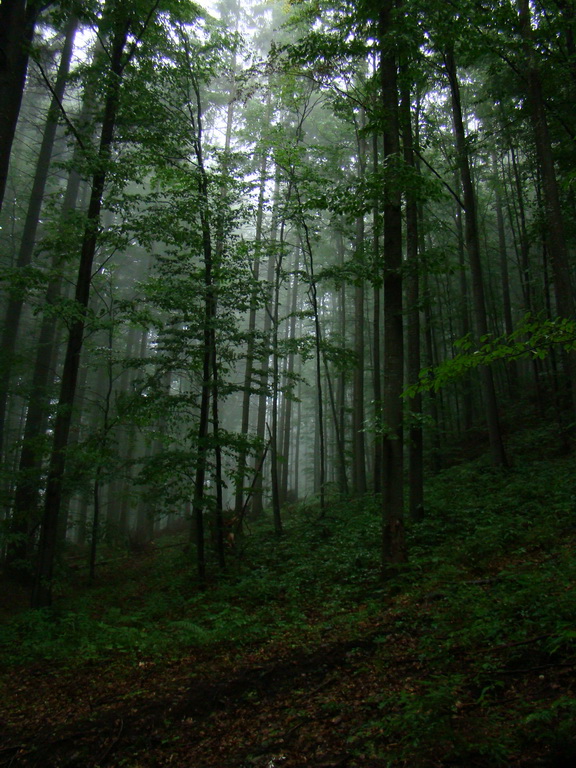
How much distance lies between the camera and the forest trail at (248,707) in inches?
134

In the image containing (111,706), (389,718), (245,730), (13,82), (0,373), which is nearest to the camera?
(389,718)

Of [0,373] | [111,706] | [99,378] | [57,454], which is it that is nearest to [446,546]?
[111,706]

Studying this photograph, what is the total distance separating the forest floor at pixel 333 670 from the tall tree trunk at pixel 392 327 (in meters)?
0.69

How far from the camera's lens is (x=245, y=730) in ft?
12.8

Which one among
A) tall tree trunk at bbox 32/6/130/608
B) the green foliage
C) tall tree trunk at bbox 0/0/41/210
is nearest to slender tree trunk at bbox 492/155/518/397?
tall tree trunk at bbox 32/6/130/608

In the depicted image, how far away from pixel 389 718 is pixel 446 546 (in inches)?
207

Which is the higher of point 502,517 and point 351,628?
point 502,517

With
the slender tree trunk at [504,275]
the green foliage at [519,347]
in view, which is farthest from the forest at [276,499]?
the slender tree trunk at [504,275]

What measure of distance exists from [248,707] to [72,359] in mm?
7046

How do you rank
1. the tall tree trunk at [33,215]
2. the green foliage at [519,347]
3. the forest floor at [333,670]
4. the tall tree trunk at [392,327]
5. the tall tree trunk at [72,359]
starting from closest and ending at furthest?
the green foliage at [519,347], the forest floor at [333,670], the tall tree trunk at [392,327], the tall tree trunk at [72,359], the tall tree trunk at [33,215]

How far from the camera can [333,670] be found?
464 centimetres

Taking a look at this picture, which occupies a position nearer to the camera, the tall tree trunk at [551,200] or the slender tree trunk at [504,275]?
the tall tree trunk at [551,200]

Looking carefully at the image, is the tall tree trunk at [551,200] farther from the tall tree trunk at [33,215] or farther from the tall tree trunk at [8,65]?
the tall tree trunk at [33,215]

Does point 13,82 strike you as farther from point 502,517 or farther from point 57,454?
point 502,517
